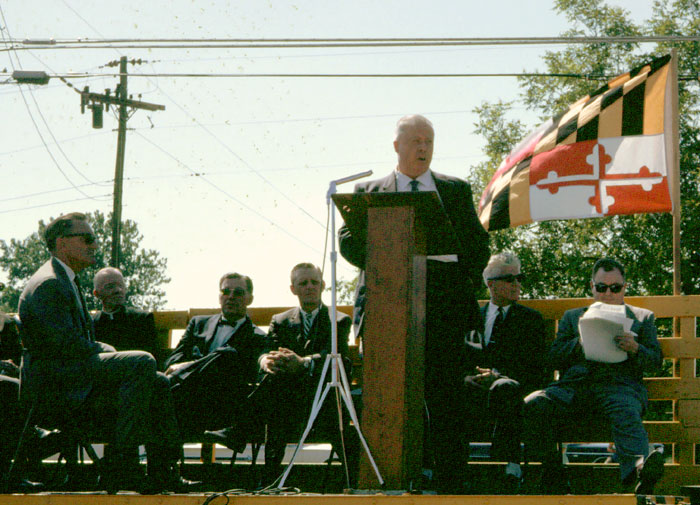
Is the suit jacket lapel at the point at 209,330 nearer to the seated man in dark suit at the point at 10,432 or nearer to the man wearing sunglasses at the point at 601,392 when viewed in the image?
the seated man in dark suit at the point at 10,432

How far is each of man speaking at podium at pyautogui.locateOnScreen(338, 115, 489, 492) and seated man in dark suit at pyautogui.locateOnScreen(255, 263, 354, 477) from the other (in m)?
0.88

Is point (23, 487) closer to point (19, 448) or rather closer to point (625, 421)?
point (19, 448)

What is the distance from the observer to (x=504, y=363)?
18.3ft

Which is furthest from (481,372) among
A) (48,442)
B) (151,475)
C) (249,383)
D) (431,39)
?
(431,39)

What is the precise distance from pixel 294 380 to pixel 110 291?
1.87 meters

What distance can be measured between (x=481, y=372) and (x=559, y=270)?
64.2 feet

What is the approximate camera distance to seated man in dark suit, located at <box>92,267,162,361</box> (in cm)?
623

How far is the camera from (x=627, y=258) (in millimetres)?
23109

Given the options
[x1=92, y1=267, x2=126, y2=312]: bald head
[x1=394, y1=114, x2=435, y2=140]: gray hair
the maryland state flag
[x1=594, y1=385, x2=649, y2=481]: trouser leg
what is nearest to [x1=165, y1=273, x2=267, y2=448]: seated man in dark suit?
[x1=92, y1=267, x2=126, y2=312]: bald head

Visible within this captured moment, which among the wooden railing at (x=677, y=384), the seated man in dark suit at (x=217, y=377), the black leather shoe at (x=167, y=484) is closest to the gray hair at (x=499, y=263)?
the wooden railing at (x=677, y=384)

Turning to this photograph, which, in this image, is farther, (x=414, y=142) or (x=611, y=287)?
(x=611, y=287)

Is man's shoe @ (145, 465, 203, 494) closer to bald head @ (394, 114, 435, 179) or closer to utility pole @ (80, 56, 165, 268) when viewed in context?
bald head @ (394, 114, 435, 179)

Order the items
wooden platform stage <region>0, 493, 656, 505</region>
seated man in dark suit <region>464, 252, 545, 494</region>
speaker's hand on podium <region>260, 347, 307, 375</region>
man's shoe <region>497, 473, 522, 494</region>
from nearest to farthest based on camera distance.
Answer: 1. wooden platform stage <region>0, 493, 656, 505</region>
2. man's shoe <region>497, 473, 522, 494</region>
3. seated man in dark suit <region>464, 252, 545, 494</region>
4. speaker's hand on podium <region>260, 347, 307, 375</region>

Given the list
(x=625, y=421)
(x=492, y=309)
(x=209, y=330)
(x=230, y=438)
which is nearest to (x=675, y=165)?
(x=492, y=309)
